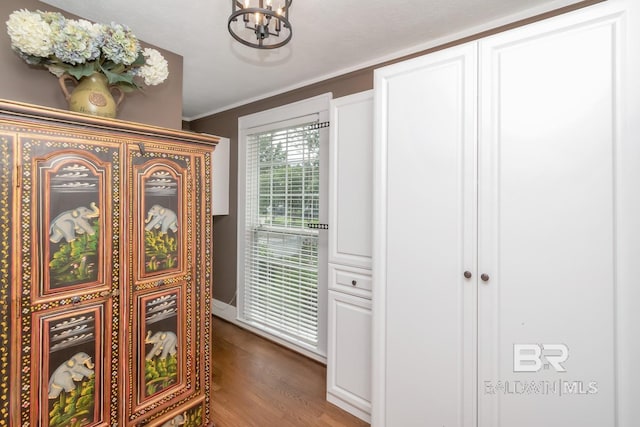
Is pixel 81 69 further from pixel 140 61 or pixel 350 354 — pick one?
pixel 350 354

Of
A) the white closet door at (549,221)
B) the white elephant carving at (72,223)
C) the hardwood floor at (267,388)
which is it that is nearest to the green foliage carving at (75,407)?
the white elephant carving at (72,223)

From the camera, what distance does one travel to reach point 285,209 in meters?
3.09

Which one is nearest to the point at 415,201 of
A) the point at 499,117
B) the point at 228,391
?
the point at 499,117

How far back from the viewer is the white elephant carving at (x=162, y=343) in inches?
Result: 61.7

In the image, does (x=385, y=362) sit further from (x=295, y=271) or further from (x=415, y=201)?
(x=295, y=271)

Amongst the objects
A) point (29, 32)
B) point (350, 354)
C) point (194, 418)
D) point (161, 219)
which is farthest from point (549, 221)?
point (29, 32)

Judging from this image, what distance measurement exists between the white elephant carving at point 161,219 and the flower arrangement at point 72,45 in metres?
0.71

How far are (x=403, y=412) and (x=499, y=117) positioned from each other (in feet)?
5.17

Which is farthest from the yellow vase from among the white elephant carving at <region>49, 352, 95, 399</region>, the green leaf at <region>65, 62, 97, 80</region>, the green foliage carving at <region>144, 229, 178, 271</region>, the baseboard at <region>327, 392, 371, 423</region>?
the baseboard at <region>327, 392, 371, 423</region>

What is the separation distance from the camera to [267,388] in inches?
91.0

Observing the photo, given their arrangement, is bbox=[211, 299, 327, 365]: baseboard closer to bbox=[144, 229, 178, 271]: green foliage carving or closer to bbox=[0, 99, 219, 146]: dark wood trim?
bbox=[144, 229, 178, 271]: green foliage carving

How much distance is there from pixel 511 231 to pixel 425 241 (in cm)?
38

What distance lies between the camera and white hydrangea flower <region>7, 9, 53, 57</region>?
130 centimetres

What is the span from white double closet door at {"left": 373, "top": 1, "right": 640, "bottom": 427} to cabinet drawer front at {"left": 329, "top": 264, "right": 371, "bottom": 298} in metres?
0.26
